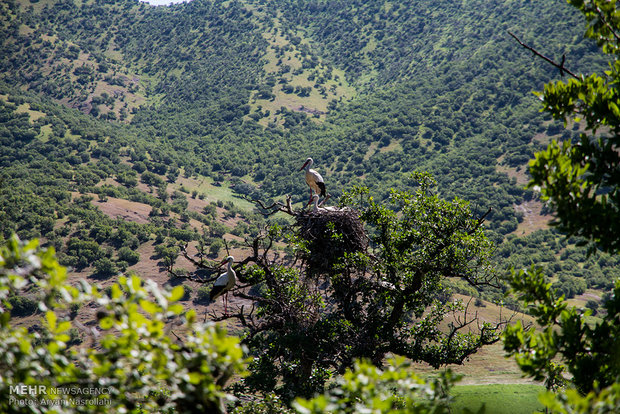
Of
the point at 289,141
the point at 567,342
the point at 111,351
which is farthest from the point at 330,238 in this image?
the point at 289,141

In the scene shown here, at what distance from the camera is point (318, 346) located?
34.2 ft

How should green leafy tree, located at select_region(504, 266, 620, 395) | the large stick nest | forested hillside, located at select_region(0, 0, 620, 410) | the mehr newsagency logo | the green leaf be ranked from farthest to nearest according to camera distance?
the large stick nest, forested hillside, located at select_region(0, 0, 620, 410), green leafy tree, located at select_region(504, 266, 620, 395), the mehr newsagency logo, the green leaf

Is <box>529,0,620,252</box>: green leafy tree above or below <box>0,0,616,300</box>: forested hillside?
below

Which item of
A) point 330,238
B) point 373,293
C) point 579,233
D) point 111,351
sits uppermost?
point 330,238

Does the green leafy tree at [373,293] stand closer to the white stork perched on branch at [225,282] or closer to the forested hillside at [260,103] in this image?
the white stork perched on branch at [225,282]

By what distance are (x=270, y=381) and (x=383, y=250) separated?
145 inches

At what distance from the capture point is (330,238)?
11039mm

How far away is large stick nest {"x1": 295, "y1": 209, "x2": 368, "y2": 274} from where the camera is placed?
36.2 feet

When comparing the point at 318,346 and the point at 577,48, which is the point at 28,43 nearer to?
the point at 577,48

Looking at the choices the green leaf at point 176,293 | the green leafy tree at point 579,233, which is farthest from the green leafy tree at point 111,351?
the green leafy tree at point 579,233

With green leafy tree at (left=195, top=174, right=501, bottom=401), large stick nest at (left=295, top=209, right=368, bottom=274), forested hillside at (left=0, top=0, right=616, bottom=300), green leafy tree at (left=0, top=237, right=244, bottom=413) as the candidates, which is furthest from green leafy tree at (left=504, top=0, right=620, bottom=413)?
forested hillside at (left=0, top=0, right=616, bottom=300)

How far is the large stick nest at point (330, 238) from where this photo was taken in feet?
36.2

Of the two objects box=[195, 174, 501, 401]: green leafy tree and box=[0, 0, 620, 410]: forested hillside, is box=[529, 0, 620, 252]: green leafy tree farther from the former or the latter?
box=[195, 174, 501, 401]: green leafy tree

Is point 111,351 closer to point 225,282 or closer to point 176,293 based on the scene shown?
point 176,293
